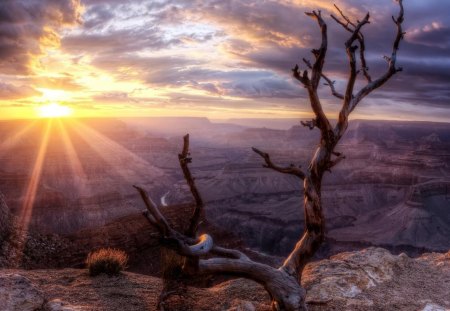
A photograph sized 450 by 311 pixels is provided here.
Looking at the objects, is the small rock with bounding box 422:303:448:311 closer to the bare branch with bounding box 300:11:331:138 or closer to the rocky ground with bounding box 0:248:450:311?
the rocky ground with bounding box 0:248:450:311

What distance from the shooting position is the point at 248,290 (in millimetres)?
8648

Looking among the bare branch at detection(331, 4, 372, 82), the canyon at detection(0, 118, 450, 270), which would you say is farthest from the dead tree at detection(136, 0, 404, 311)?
the canyon at detection(0, 118, 450, 270)

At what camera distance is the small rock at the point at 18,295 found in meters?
6.25

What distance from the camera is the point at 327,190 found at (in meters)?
87.9

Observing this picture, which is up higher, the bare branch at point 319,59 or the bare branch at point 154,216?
the bare branch at point 319,59

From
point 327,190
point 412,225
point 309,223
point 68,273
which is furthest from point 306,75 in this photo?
point 327,190

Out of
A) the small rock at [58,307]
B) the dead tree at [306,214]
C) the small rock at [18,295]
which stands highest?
the dead tree at [306,214]

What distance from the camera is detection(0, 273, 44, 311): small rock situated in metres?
6.25

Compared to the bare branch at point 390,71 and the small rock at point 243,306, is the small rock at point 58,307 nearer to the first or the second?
the small rock at point 243,306

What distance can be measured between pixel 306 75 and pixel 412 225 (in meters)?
69.5

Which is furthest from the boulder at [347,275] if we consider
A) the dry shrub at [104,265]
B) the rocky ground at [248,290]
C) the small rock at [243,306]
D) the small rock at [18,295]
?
the small rock at [18,295]

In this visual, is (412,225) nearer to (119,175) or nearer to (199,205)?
(119,175)

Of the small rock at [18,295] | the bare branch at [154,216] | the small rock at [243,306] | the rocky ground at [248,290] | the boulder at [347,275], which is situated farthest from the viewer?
the boulder at [347,275]

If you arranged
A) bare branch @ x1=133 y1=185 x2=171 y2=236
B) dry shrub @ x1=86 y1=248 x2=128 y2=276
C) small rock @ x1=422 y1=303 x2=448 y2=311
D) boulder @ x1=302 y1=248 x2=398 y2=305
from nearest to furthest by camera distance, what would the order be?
bare branch @ x1=133 y1=185 x2=171 y2=236
small rock @ x1=422 y1=303 x2=448 y2=311
boulder @ x1=302 y1=248 x2=398 y2=305
dry shrub @ x1=86 y1=248 x2=128 y2=276
